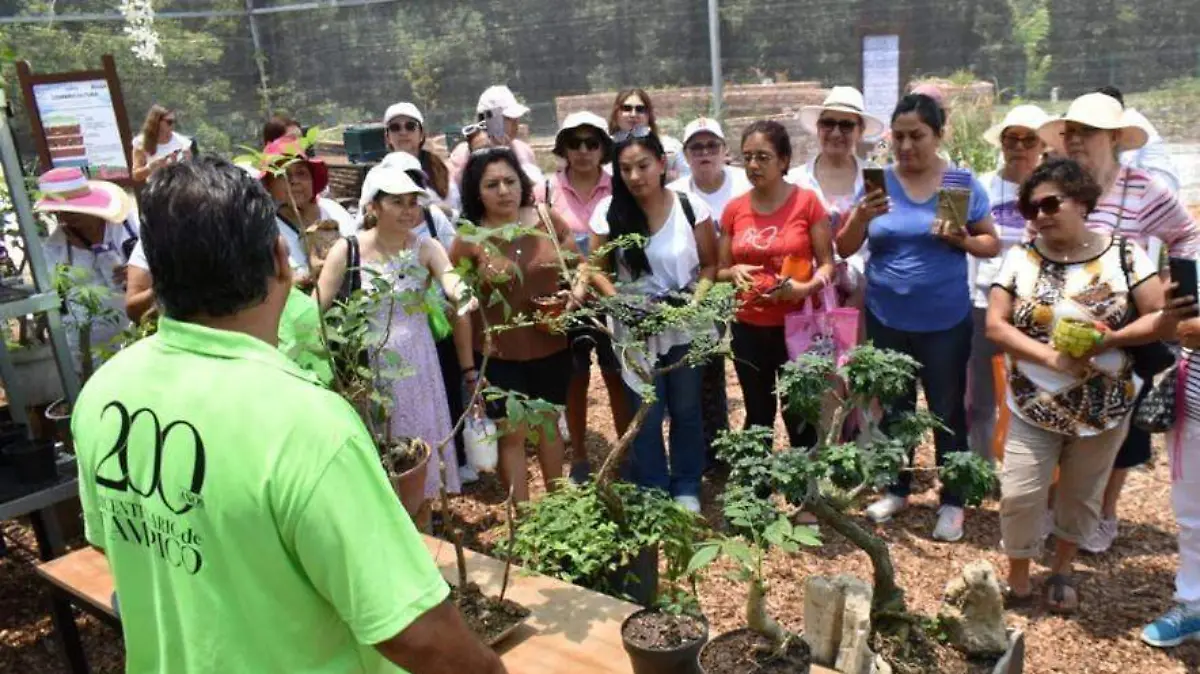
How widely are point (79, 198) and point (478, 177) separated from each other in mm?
2083

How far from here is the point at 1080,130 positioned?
389cm

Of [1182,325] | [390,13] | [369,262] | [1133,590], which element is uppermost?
[390,13]

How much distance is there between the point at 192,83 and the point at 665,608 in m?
10.3

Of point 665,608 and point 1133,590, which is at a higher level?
point 665,608

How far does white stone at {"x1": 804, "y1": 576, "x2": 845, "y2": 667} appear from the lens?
99.9 inches

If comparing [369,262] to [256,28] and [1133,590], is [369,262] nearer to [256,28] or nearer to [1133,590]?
[1133,590]

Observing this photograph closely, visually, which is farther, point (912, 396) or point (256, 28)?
point (256, 28)

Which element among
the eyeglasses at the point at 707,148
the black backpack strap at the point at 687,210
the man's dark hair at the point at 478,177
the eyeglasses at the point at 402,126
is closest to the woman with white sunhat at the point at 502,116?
the eyeglasses at the point at 402,126

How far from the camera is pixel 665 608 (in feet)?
7.89

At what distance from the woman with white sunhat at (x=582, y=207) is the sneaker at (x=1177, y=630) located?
239 cm

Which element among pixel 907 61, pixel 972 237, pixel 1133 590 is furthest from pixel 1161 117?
pixel 1133 590

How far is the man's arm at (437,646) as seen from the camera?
1.38 metres

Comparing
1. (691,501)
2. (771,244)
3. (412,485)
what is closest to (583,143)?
(771,244)

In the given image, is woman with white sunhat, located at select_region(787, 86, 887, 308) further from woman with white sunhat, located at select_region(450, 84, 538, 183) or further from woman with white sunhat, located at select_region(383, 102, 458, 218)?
woman with white sunhat, located at select_region(383, 102, 458, 218)
